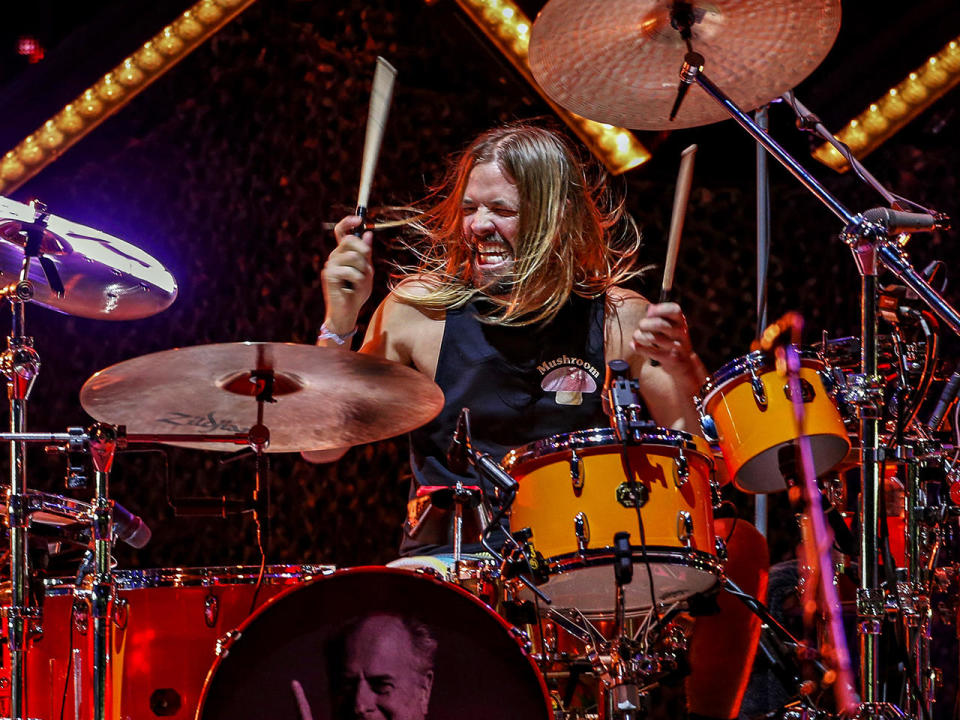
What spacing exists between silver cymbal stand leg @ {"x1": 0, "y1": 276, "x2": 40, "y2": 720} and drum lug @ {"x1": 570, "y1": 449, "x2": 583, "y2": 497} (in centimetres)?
106

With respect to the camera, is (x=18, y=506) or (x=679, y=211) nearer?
(x=18, y=506)

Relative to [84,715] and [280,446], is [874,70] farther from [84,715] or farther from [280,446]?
[84,715]

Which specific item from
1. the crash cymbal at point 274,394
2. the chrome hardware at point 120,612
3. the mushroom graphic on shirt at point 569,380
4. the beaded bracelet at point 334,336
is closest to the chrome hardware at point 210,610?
the chrome hardware at point 120,612

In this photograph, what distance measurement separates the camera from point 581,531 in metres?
1.97

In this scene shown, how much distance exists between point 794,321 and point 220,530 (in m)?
2.27

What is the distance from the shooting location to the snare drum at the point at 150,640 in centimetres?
217

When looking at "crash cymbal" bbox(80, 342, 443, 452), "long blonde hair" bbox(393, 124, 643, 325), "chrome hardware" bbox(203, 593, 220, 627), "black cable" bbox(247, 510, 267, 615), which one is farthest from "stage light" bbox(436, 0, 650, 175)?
"chrome hardware" bbox(203, 593, 220, 627)

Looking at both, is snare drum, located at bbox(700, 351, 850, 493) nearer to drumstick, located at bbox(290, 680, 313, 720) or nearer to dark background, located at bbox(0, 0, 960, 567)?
drumstick, located at bbox(290, 680, 313, 720)

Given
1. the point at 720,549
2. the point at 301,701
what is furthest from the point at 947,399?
the point at 301,701

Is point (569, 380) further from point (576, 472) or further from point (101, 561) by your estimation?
point (101, 561)

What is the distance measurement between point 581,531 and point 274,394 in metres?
0.65

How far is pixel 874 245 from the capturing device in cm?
178

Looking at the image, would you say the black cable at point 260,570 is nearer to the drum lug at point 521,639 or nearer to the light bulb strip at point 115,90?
the drum lug at point 521,639

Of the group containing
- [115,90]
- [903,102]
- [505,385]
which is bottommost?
[505,385]
